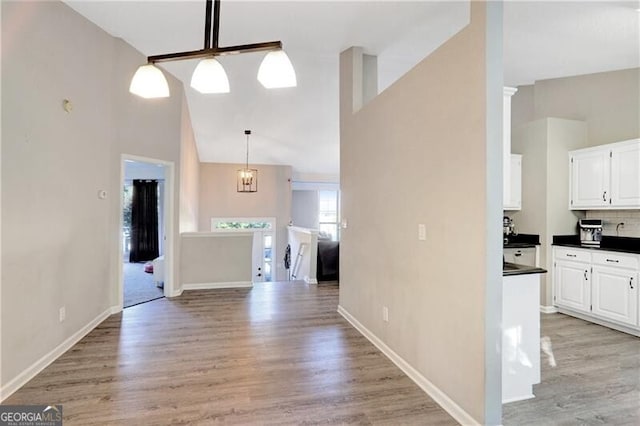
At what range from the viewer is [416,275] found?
264cm

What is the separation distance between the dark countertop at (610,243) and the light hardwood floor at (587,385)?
0.92 metres

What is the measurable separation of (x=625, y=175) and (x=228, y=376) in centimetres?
469

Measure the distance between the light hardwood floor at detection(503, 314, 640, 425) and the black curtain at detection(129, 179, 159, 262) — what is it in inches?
348

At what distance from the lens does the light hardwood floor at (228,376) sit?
220 centimetres

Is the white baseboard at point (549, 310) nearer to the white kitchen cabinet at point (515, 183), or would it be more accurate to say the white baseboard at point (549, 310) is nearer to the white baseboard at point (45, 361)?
the white kitchen cabinet at point (515, 183)

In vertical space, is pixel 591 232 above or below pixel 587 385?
above

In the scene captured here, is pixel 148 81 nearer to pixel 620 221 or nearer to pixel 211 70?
pixel 211 70

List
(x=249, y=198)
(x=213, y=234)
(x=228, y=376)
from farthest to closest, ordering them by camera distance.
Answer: (x=249, y=198) → (x=213, y=234) → (x=228, y=376)

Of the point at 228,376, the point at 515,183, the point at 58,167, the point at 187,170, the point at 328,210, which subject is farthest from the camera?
the point at 328,210

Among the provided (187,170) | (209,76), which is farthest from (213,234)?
(209,76)

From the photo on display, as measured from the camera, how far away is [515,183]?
470 centimetres

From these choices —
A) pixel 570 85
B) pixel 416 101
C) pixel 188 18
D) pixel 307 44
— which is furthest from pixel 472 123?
pixel 570 85

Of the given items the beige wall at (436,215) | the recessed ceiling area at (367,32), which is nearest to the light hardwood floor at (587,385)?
the beige wall at (436,215)

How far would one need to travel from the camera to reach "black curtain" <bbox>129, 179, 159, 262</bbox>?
29.4 feet
